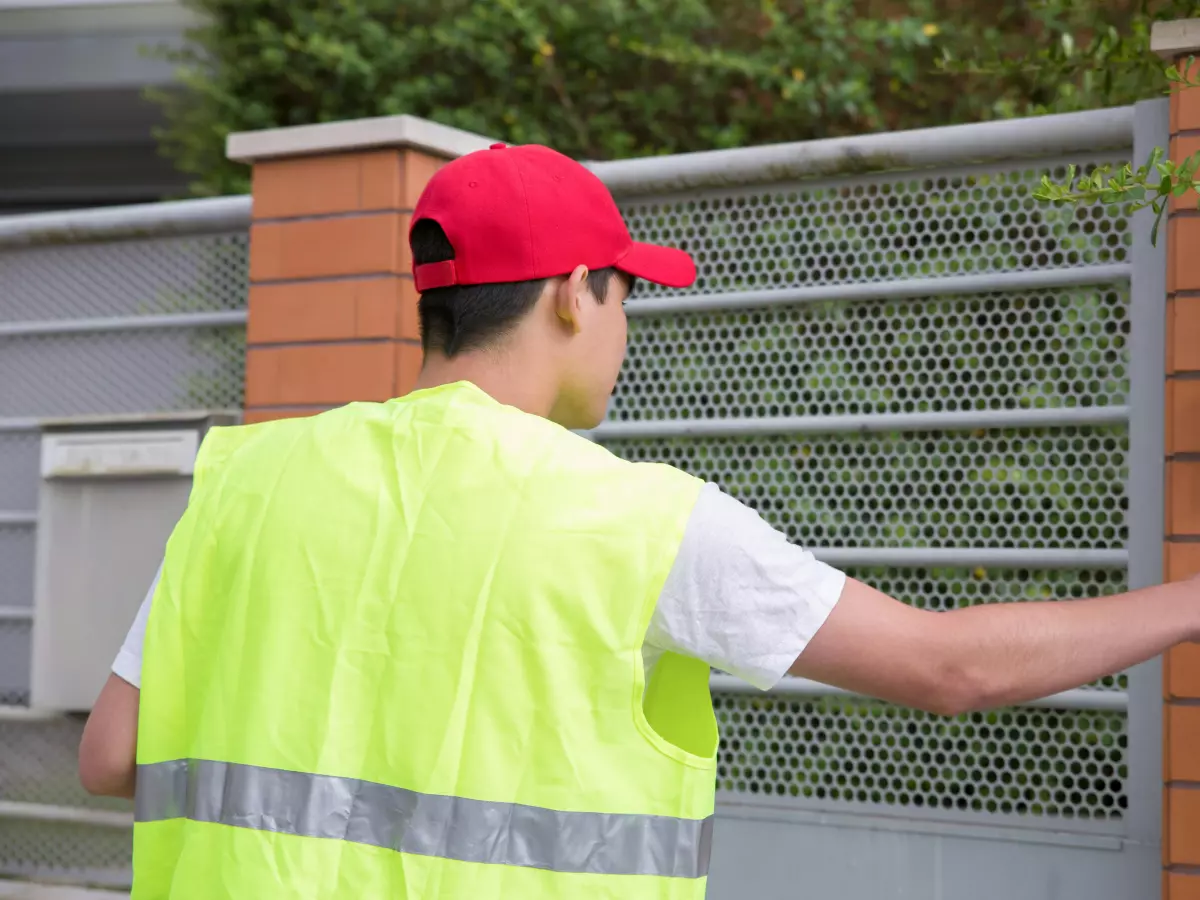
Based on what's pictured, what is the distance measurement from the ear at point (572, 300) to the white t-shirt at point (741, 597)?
34 centimetres

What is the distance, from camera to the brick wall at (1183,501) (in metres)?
2.77

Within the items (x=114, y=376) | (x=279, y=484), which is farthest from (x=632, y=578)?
(x=114, y=376)

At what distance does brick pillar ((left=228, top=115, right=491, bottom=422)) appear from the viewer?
3.61 m

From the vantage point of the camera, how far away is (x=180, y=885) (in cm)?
154

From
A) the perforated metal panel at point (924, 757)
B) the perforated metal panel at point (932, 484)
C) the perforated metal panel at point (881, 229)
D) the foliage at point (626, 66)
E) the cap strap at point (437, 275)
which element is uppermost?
the foliage at point (626, 66)

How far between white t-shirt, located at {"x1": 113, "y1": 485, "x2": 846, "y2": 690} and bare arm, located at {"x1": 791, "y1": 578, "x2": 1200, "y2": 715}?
3 centimetres

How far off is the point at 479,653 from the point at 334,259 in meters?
2.43

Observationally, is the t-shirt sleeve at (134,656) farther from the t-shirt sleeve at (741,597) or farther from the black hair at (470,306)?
the t-shirt sleeve at (741,597)

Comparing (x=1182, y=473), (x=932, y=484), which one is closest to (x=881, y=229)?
(x=932, y=484)

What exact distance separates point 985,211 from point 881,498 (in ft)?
2.21

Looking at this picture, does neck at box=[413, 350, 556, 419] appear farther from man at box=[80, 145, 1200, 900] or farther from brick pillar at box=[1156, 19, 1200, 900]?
brick pillar at box=[1156, 19, 1200, 900]

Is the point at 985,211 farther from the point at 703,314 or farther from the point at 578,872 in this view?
the point at 578,872

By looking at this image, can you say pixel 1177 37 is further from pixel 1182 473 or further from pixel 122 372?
pixel 122 372

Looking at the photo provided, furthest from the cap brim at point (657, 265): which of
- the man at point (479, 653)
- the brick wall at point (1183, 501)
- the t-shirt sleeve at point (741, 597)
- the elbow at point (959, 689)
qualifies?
the brick wall at point (1183, 501)
